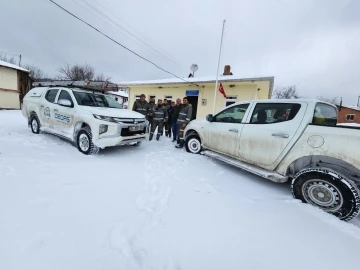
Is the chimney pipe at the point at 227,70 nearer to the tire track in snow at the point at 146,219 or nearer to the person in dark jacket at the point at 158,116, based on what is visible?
the person in dark jacket at the point at 158,116

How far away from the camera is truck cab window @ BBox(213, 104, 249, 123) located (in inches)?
175

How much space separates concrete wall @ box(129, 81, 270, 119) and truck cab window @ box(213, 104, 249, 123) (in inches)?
273

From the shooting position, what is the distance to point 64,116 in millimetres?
5410

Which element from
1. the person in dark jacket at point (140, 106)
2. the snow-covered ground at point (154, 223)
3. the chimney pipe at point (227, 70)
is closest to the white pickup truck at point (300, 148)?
the snow-covered ground at point (154, 223)

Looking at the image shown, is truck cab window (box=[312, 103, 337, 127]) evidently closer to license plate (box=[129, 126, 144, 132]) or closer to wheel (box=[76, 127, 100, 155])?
license plate (box=[129, 126, 144, 132])

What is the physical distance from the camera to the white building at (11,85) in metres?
17.6

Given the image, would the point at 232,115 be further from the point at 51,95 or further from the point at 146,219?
the point at 51,95

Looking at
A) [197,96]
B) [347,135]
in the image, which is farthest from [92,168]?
[197,96]

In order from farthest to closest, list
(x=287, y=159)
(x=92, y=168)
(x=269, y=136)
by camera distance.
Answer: (x=92, y=168)
(x=269, y=136)
(x=287, y=159)

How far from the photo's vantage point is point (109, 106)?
5867 mm

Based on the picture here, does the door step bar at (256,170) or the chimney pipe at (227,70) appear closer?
the door step bar at (256,170)

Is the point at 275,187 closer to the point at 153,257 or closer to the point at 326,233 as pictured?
the point at 326,233

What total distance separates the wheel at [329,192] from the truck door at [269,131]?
1.94 feet

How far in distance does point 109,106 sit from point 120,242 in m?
4.64
